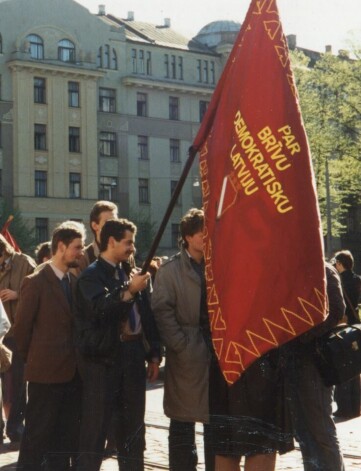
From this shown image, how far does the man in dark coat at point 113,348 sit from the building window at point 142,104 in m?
57.9

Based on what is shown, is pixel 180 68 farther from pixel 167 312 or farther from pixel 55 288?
pixel 167 312

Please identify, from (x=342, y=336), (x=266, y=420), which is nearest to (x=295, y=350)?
(x=342, y=336)

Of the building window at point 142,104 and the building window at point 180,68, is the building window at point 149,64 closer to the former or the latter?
the building window at point 142,104

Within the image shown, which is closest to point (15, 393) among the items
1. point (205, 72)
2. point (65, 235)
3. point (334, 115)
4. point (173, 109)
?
point (65, 235)

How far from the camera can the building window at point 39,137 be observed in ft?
193

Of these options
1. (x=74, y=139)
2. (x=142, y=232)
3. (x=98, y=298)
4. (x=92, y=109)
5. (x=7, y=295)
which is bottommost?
(x=98, y=298)

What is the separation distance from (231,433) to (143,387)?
48.6 inches

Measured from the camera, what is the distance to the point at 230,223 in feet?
17.1

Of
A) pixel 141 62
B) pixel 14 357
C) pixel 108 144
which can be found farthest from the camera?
pixel 141 62

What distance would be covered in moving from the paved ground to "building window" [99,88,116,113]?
51.8 metres

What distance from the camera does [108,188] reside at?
207 feet

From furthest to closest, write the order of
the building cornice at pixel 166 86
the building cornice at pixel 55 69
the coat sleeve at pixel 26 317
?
the building cornice at pixel 166 86, the building cornice at pixel 55 69, the coat sleeve at pixel 26 317

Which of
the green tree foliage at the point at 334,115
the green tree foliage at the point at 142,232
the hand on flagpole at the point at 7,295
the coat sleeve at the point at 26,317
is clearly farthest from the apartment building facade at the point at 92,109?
the coat sleeve at the point at 26,317

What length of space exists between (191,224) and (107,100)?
56983 millimetres
